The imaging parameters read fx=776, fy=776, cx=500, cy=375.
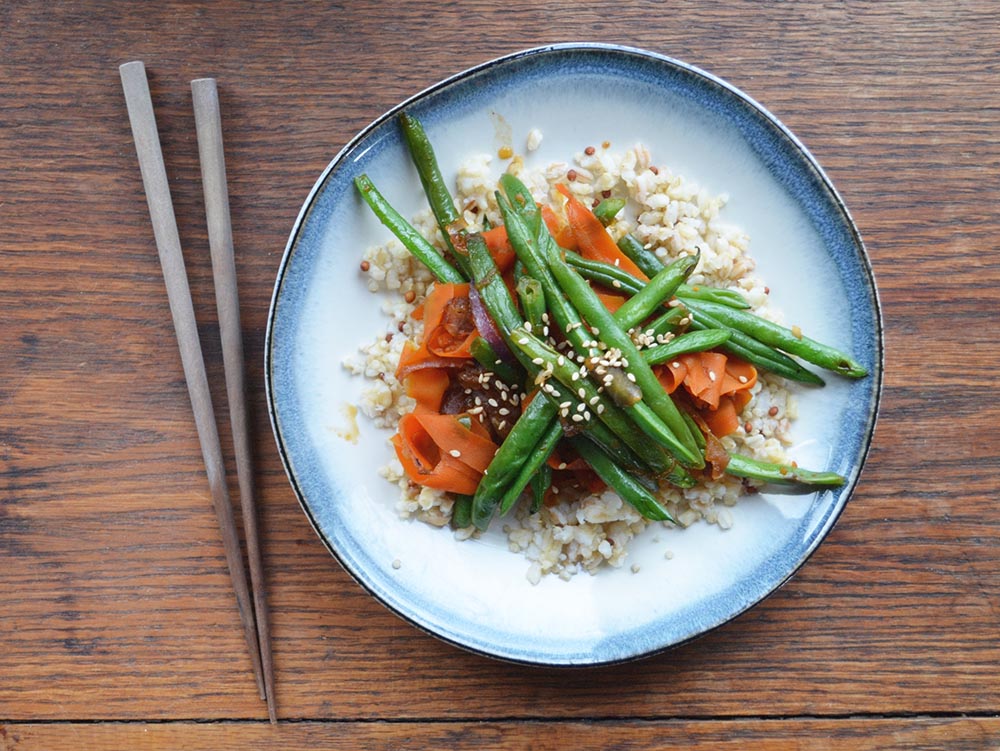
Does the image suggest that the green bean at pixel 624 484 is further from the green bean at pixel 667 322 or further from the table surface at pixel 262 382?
the table surface at pixel 262 382

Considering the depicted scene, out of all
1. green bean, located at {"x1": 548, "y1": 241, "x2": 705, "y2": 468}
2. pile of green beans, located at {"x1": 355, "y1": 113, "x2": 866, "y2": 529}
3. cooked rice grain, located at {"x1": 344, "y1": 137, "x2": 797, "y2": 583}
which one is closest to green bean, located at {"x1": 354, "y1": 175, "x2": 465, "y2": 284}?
pile of green beans, located at {"x1": 355, "y1": 113, "x2": 866, "y2": 529}

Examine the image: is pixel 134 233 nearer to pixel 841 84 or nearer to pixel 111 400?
pixel 111 400

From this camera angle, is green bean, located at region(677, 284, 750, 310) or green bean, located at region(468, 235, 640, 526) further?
Answer: green bean, located at region(677, 284, 750, 310)

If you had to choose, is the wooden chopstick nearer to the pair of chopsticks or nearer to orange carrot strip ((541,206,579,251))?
the pair of chopsticks

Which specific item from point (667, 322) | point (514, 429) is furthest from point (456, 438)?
point (667, 322)

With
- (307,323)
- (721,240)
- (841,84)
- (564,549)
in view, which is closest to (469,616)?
(564,549)

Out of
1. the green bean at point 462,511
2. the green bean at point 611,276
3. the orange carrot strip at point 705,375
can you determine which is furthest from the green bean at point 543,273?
the green bean at point 462,511

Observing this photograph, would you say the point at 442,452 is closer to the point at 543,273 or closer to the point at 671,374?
the point at 543,273
